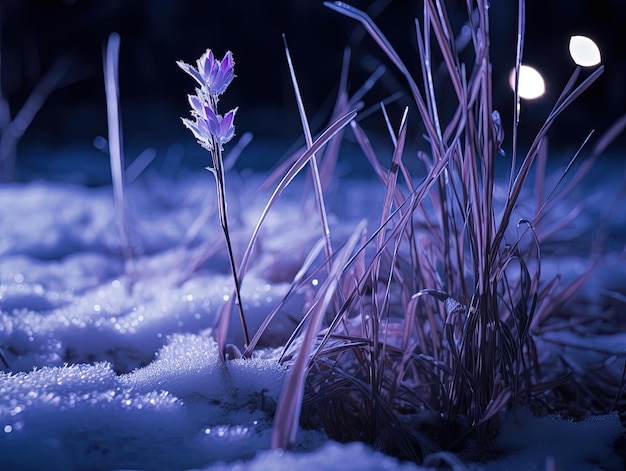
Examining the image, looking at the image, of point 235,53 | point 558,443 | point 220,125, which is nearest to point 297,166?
point 220,125

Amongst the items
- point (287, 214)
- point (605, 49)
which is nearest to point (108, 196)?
point (287, 214)

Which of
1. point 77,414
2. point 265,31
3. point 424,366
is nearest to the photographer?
point 77,414

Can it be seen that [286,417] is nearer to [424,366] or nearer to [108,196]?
[424,366]

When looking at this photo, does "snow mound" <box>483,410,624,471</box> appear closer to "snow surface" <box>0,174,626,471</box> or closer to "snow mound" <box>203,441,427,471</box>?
"snow surface" <box>0,174,626,471</box>

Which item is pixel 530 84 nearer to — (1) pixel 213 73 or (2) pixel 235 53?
(1) pixel 213 73

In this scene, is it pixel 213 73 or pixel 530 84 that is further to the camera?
pixel 530 84

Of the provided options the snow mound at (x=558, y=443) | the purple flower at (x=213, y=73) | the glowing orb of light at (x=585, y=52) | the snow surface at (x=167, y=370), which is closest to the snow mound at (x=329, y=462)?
the snow surface at (x=167, y=370)

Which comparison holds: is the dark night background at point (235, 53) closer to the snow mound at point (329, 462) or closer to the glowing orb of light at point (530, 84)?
the glowing orb of light at point (530, 84)
